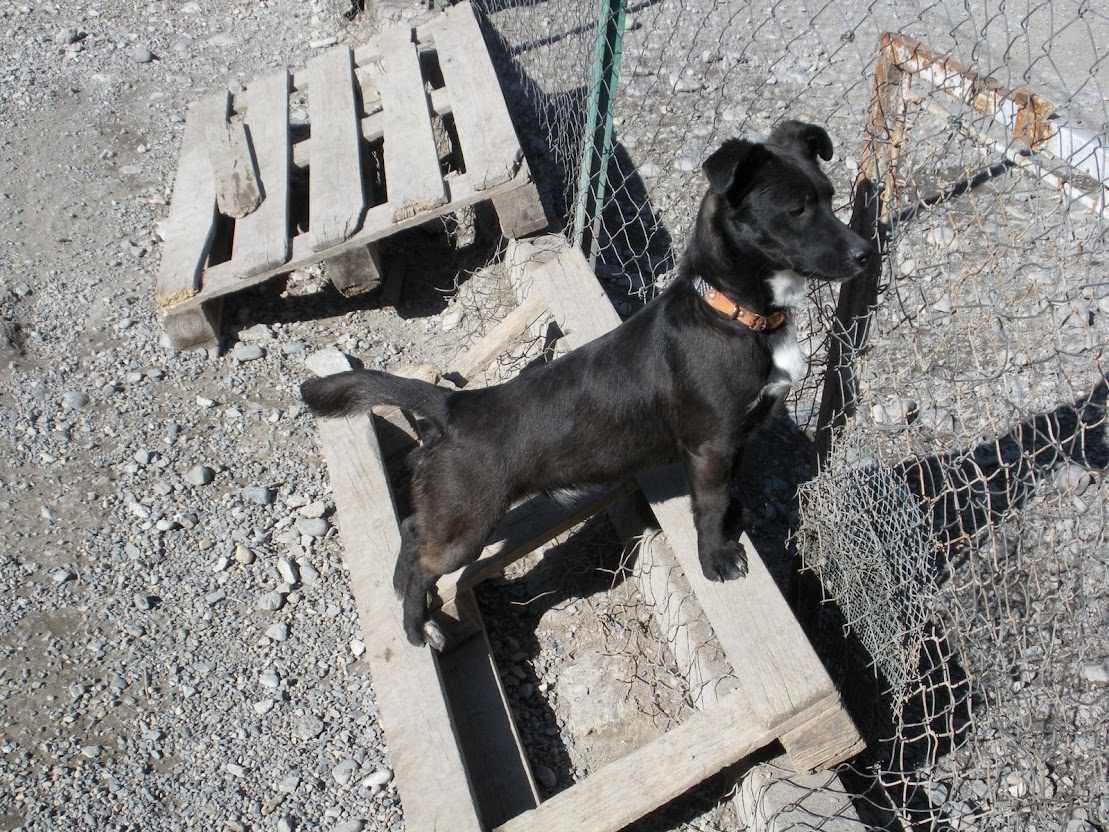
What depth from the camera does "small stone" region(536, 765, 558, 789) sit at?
328cm

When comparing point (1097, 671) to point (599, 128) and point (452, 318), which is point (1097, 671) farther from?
point (452, 318)

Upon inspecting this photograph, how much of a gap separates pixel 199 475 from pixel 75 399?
769 mm

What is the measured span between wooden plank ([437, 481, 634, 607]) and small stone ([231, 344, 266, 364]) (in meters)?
1.70

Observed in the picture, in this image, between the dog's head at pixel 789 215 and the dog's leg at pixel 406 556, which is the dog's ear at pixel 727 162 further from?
the dog's leg at pixel 406 556

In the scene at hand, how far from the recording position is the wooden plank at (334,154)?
4352 mm

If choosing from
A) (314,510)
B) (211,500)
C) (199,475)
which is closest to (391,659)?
(314,510)

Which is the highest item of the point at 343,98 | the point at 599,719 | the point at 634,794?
the point at 343,98

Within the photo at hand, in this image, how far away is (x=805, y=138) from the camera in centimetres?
287

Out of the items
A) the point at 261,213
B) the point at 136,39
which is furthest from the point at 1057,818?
the point at 136,39

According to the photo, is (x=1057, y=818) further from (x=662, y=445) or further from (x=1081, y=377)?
(x=1081, y=377)

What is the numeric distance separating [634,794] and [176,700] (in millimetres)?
1581

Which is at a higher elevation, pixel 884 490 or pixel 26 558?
pixel 884 490

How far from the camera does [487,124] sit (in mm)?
4691

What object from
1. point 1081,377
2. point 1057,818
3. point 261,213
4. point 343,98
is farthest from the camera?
point 343,98
